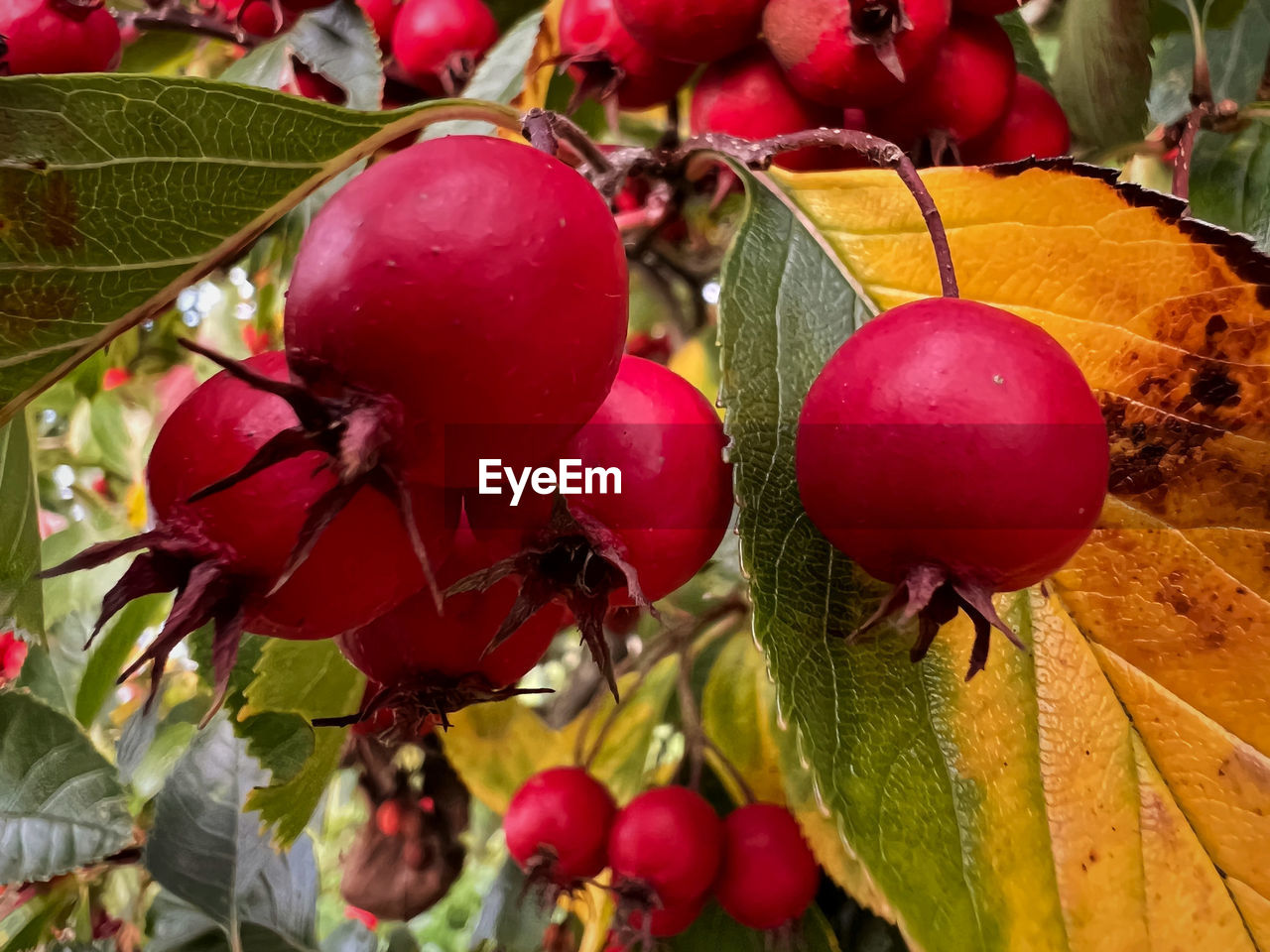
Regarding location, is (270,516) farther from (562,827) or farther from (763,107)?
(562,827)

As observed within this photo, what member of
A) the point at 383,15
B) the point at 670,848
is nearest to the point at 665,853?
the point at 670,848

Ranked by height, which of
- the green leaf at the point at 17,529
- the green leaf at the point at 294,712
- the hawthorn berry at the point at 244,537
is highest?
the hawthorn berry at the point at 244,537

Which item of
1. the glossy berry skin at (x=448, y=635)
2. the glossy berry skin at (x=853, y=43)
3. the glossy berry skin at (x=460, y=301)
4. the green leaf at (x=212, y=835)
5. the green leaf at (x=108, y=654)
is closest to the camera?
the glossy berry skin at (x=460, y=301)

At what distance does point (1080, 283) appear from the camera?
19.1 inches

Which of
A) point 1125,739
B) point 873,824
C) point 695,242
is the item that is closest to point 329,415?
point 873,824

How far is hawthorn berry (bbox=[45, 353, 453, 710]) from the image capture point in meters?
0.35

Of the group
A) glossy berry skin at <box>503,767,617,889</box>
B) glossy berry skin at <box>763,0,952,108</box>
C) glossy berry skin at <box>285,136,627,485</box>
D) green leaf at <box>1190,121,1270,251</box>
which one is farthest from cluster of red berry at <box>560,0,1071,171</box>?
glossy berry skin at <box>503,767,617,889</box>

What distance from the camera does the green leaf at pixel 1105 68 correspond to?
0.72m

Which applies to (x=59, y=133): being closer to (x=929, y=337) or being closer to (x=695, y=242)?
(x=929, y=337)

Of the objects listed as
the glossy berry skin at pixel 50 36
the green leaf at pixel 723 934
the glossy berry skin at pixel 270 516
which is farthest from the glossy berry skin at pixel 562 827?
the glossy berry skin at pixel 50 36

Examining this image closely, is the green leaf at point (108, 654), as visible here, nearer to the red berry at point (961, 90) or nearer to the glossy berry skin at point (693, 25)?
the glossy berry skin at point (693, 25)

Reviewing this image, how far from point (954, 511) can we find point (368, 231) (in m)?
0.22

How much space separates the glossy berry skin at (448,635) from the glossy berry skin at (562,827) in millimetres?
462

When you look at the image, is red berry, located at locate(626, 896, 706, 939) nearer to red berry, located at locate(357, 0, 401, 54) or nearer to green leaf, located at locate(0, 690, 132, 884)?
green leaf, located at locate(0, 690, 132, 884)
